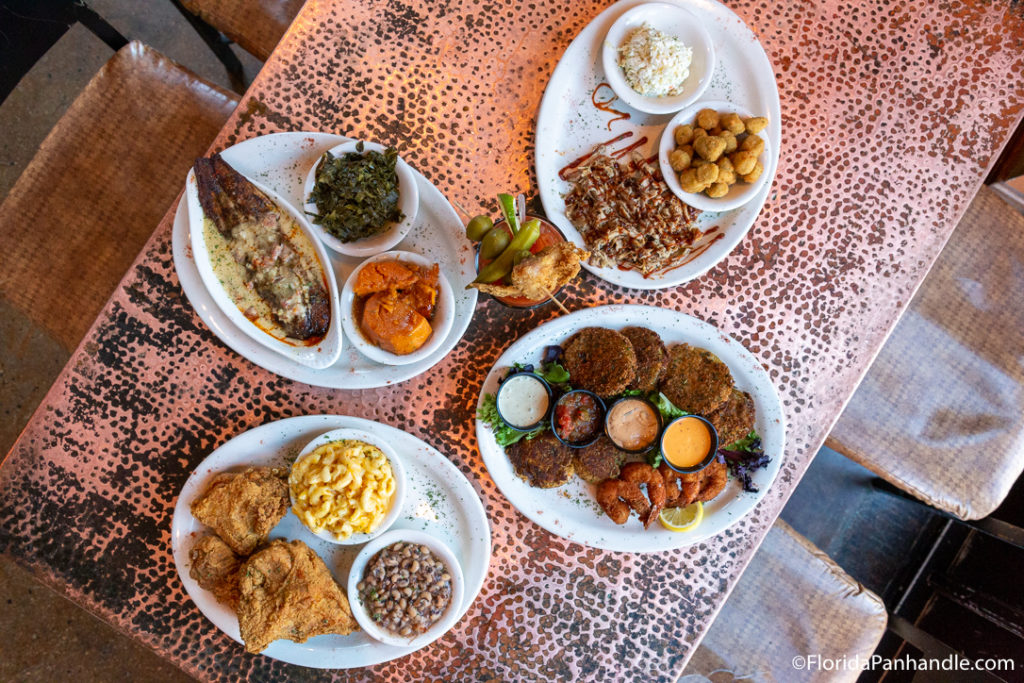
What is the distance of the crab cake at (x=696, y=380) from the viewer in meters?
2.55

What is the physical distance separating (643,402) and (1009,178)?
2.33 metres

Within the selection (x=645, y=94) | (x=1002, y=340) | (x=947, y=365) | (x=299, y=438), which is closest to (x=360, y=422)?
(x=299, y=438)

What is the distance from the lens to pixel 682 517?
2.58 meters

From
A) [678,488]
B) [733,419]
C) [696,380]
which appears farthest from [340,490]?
[733,419]

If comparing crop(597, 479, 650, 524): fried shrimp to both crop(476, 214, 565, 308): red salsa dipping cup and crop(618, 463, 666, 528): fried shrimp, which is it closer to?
crop(618, 463, 666, 528): fried shrimp

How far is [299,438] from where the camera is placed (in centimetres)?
250

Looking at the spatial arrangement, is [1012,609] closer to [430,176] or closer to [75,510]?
[430,176]

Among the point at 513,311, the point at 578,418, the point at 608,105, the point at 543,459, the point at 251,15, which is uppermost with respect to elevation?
the point at 608,105

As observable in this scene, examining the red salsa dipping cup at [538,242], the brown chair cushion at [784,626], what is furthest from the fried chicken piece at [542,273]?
the brown chair cushion at [784,626]

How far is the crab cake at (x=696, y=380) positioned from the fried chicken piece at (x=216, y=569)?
196 centimetres

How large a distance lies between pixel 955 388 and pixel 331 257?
3170 mm

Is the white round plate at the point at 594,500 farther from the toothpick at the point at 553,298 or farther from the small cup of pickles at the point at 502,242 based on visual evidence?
the small cup of pickles at the point at 502,242

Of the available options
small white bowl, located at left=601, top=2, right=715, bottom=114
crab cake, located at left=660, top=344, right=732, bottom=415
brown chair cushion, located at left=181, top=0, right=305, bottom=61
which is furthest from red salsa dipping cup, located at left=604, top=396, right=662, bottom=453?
brown chair cushion, located at left=181, top=0, right=305, bottom=61

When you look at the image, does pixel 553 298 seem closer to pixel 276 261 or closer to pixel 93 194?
pixel 276 261
